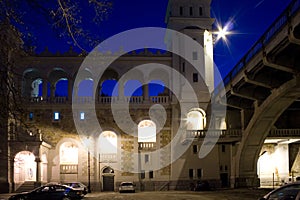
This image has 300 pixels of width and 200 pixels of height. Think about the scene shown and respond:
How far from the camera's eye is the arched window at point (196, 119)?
4769 cm

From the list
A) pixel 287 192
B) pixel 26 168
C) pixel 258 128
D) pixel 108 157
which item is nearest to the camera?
pixel 287 192

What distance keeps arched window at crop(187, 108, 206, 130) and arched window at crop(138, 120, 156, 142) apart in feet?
12.7

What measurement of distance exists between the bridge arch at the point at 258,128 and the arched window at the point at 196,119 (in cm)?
633

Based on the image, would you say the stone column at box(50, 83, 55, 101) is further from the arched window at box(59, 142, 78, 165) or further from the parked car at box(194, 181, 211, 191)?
the parked car at box(194, 181, 211, 191)

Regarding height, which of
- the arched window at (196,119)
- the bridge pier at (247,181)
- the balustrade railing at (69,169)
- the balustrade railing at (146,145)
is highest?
the arched window at (196,119)

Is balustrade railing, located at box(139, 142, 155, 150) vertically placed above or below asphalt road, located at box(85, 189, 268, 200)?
above

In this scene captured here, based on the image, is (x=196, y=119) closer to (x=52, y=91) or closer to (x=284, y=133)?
(x=284, y=133)

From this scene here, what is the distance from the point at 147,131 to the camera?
49094 millimetres

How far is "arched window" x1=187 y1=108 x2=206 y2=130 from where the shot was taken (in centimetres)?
4769

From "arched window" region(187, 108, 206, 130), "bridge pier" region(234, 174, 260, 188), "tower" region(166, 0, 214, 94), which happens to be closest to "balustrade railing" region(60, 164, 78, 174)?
"arched window" region(187, 108, 206, 130)

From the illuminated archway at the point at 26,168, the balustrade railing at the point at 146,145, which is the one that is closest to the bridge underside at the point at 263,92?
the balustrade railing at the point at 146,145

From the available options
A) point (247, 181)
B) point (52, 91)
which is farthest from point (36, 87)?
point (247, 181)

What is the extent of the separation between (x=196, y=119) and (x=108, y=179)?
1132 cm

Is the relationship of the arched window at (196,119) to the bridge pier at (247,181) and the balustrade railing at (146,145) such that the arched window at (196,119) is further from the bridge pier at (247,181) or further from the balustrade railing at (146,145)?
the bridge pier at (247,181)
